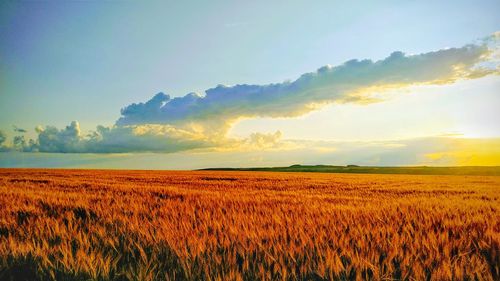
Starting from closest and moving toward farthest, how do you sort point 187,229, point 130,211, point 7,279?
point 7,279 → point 187,229 → point 130,211

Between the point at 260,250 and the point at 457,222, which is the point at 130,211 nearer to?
the point at 260,250

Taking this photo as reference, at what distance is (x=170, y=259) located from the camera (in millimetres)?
3154

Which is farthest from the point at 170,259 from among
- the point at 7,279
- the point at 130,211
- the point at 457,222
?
the point at 457,222

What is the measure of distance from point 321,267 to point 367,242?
3.58ft

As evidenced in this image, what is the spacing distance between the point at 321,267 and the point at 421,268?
2.47ft

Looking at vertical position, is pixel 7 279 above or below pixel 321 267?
below

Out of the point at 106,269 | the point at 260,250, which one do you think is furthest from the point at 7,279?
the point at 260,250

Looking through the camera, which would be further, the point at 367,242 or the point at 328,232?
the point at 328,232

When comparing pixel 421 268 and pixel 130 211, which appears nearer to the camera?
pixel 421 268

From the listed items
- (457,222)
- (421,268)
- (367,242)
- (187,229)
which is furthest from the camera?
(457,222)

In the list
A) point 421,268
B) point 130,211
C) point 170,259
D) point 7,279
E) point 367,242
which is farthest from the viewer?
point 130,211

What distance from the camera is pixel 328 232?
4.06 m

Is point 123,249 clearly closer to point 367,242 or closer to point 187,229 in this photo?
point 187,229

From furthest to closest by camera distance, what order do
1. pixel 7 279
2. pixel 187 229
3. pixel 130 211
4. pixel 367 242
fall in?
pixel 130 211 < pixel 187 229 < pixel 367 242 < pixel 7 279
